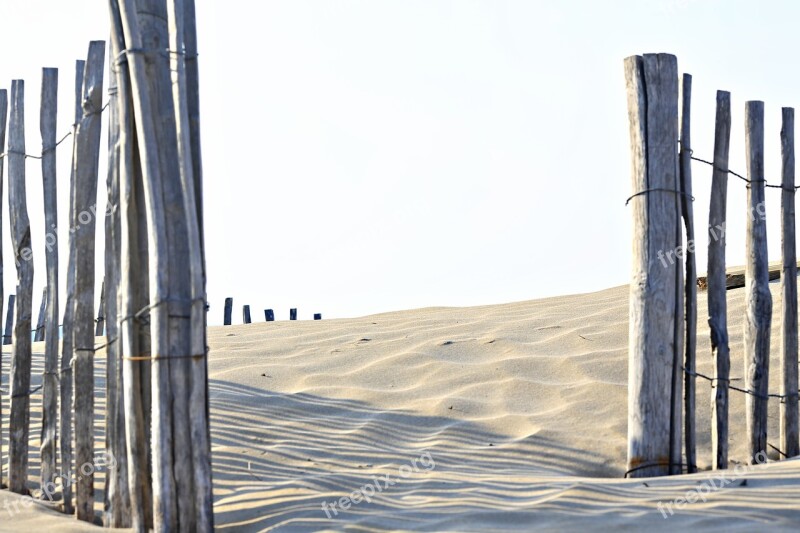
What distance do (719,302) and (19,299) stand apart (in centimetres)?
344

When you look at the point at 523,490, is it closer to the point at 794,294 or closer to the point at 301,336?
the point at 794,294

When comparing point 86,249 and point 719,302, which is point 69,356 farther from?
point 719,302

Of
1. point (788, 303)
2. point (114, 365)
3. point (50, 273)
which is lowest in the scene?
point (114, 365)

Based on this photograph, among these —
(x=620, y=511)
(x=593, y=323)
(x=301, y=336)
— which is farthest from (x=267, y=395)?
(x=620, y=511)

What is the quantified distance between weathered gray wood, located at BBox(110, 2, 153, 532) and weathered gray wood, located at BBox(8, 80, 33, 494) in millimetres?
1326

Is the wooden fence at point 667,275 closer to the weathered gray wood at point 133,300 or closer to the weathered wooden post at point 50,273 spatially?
the weathered gray wood at point 133,300

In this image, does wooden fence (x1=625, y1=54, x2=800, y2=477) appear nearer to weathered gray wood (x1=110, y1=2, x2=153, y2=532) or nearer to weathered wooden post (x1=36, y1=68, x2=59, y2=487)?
weathered gray wood (x1=110, y1=2, x2=153, y2=532)

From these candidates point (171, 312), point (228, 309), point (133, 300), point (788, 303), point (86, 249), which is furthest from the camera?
point (228, 309)

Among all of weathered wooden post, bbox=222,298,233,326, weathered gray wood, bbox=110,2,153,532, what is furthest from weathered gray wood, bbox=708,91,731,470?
weathered wooden post, bbox=222,298,233,326

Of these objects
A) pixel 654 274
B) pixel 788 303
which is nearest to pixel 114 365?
pixel 654 274

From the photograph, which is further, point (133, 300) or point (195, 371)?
point (133, 300)

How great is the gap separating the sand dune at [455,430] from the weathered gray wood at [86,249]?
0.41 meters

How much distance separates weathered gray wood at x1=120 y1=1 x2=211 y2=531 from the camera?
3.45 metres

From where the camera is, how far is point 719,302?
4.75m
